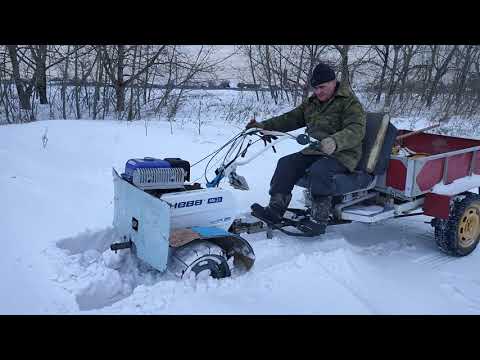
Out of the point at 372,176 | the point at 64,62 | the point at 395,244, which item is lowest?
the point at 395,244

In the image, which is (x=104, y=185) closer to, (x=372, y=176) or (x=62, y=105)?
(x=372, y=176)

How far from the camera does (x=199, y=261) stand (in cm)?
349

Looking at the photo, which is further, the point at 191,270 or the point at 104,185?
the point at 104,185

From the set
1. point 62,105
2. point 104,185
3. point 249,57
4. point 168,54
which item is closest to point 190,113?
point 168,54

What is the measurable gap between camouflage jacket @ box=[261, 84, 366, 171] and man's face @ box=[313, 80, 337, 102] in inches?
1.8

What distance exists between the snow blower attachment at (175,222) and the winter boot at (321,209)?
0.88 metres

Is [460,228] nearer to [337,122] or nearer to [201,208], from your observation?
[337,122]

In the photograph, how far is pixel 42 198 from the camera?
487 cm

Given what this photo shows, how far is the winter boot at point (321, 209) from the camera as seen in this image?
4.34m

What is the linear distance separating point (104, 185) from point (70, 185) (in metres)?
0.42

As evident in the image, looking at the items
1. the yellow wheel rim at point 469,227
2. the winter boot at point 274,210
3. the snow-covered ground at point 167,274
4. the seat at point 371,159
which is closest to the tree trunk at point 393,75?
the snow-covered ground at point 167,274

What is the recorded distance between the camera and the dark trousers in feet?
13.9

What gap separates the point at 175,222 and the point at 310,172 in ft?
4.72

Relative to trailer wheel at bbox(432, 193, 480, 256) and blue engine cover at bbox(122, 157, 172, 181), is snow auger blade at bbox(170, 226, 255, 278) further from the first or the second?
trailer wheel at bbox(432, 193, 480, 256)
